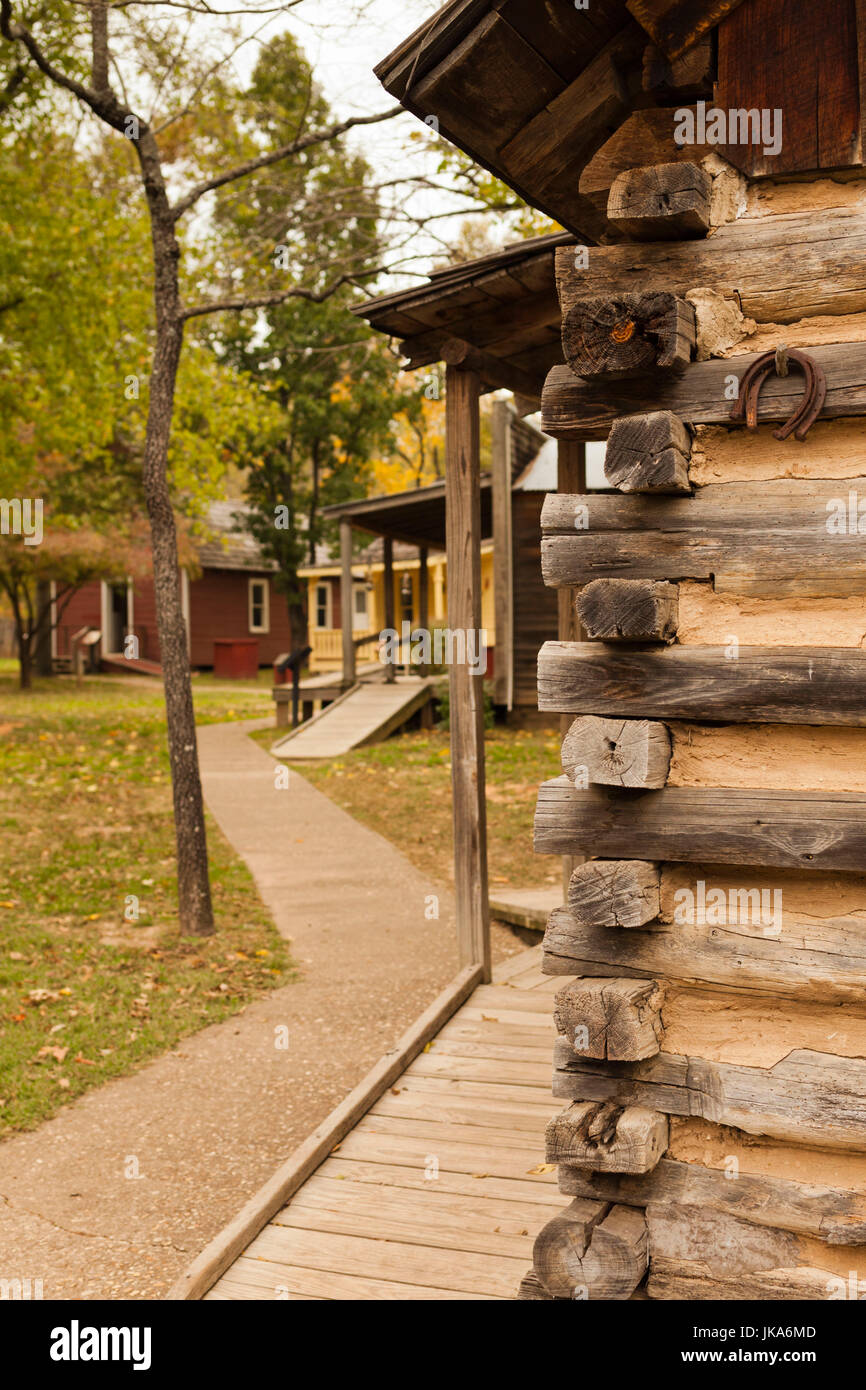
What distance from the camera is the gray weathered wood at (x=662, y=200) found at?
3182 mm

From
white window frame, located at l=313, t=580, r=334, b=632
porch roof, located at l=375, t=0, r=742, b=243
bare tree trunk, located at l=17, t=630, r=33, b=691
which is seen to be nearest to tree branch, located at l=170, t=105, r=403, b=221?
porch roof, located at l=375, t=0, r=742, b=243

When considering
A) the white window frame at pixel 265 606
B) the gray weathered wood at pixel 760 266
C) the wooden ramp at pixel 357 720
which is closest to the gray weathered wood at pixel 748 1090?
the gray weathered wood at pixel 760 266

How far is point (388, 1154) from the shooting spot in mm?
4695

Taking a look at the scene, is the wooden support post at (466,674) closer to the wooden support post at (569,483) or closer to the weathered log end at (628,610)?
the wooden support post at (569,483)

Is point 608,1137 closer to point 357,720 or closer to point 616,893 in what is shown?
point 616,893

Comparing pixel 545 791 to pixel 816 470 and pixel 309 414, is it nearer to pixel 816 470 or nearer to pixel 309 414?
pixel 816 470

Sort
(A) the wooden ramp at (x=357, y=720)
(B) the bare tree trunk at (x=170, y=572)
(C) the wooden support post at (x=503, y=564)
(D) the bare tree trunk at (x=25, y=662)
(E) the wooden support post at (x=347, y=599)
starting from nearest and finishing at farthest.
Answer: (B) the bare tree trunk at (x=170, y=572), (A) the wooden ramp at (x=357, y=720), (C) the wooden support post at (x=503, y=564), (E) the wooden support post at (x=347, y=599), (D) the bare tree trunk at (x=25, y=662)

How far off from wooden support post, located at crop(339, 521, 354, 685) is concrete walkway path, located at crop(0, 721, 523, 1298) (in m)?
9.74

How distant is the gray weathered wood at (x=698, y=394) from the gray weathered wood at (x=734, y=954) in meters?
1.38

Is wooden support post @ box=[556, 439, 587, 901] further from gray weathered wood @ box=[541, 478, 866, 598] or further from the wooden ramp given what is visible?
the wooden ramp

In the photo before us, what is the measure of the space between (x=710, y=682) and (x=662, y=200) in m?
1.35

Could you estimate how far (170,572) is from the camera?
8.56m
